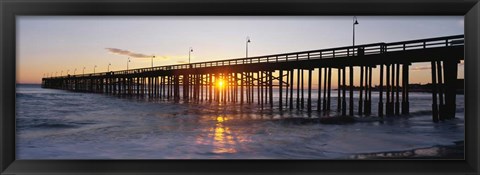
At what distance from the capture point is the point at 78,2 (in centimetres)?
505

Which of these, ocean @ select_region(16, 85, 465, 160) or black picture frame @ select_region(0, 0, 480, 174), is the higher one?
black picture frame @ select_region(0, 0, 480, 174)

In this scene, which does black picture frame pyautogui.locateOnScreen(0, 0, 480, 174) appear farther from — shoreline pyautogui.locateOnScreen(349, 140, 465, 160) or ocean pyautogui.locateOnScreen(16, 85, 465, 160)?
shoreline pyautogui.locateOnScreen(349, 140, 465, 160)

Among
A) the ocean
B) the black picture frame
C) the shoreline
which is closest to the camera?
the black picture frame

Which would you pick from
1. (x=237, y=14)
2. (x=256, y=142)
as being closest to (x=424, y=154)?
(x=256, y=142)

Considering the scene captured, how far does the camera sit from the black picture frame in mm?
5023

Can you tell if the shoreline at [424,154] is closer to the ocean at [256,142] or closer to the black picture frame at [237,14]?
the ocean at [256,142]

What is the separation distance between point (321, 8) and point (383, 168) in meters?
2.17

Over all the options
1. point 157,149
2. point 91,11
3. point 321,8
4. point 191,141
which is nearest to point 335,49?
point 191,141

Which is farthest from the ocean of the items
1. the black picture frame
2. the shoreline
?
the black picture frame

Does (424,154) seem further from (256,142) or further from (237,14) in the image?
(237,14)

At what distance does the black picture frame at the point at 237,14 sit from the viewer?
5023 millimetres

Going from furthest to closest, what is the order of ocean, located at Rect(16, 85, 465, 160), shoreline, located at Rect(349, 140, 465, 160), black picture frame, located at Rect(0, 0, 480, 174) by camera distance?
1. ocean, located at Rect(16, 85, 465, 160)
2. shoreline, located at Rect(349, 140, 465, 160)
3. black picture frame, located at Rect(0, 0, 480, 174)

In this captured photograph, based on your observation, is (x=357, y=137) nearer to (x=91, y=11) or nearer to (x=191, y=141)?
(x=191, y=141)
